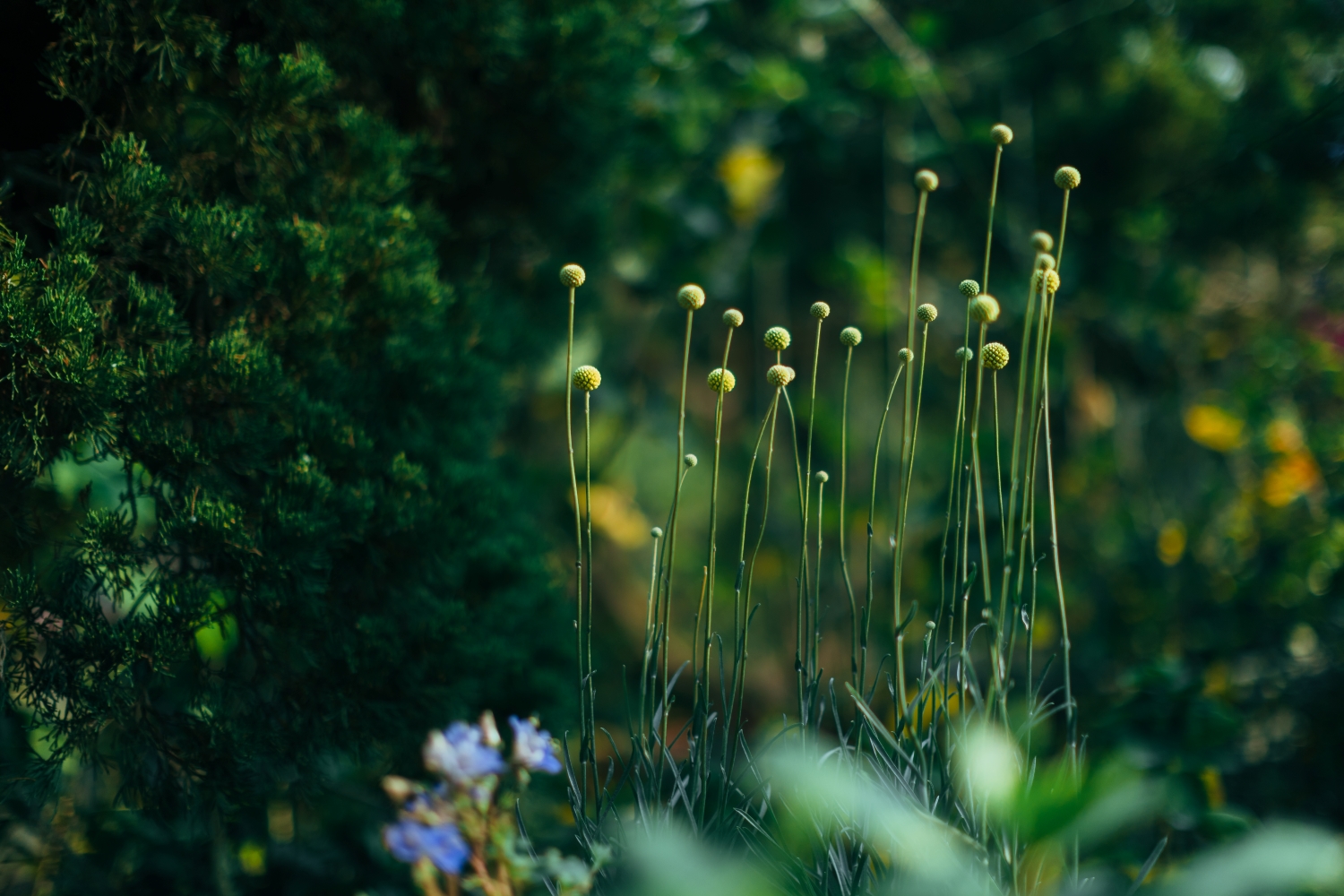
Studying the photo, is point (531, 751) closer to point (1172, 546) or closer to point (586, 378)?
point (586, 378)

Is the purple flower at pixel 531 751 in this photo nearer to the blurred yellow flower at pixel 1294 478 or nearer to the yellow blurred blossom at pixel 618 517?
the yellow blurred blossom at pixel 618 517

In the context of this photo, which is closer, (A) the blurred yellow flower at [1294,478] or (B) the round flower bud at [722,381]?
(B) the round flower bud at [722,381]

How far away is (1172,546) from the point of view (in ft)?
6.40

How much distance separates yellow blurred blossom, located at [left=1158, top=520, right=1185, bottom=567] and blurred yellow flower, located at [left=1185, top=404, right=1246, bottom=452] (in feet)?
0.79

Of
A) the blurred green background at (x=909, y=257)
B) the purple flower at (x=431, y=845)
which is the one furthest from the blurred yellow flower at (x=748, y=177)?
the purple flower at (x=431, y=845)

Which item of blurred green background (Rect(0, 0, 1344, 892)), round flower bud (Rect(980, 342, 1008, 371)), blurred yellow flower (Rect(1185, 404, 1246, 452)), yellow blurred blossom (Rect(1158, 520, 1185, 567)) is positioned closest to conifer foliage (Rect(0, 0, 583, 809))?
blurred green background (Rect(0, 0, 1344, 892))

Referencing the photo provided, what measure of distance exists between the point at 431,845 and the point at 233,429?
2.00 feet

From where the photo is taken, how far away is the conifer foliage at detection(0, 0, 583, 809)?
2.71 feet

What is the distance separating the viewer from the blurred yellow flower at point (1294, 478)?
5.69 ft

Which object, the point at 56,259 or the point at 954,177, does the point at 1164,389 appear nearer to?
the point at 954,177

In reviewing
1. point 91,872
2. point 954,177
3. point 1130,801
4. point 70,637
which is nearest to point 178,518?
point 70,637

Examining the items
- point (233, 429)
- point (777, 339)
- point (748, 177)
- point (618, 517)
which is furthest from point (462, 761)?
point (748, 177)

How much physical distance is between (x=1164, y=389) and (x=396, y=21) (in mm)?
2303

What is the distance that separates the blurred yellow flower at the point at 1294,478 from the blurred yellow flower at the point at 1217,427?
0.16 metres
